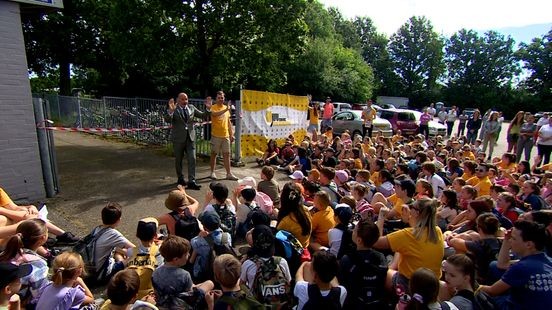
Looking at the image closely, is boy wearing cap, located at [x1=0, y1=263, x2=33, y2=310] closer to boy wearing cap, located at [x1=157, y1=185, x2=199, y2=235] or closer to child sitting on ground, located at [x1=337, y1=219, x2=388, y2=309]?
boy wearing cap, located at [x1=157, y1=185, x2=199, y2=235]

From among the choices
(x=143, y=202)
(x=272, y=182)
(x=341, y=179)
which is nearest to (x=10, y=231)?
(x=143, y=202)

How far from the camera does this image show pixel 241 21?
1282cm


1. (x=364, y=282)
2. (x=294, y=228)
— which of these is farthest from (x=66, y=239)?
(x=364, y=282)

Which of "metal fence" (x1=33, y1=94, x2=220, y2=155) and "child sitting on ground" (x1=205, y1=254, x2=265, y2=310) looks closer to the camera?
"child sitting on ground" (x1=205, y1=254, x2=265, y2=310)

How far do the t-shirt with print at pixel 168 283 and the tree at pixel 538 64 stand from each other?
59807 millimetres

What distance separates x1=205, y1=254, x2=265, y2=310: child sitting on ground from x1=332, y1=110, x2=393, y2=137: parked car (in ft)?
52.0

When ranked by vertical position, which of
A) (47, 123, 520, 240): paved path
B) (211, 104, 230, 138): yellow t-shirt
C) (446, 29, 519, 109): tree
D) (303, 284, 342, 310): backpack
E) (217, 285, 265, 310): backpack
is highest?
(446, 29, 519, 109): tree

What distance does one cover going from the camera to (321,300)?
2.81 m

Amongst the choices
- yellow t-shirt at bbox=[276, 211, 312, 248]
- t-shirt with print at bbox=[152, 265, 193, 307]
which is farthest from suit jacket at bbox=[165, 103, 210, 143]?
t-shirt with print at bbox=[152, 265, 193, 307]

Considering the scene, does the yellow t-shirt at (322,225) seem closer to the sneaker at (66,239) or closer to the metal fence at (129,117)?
the sneaker at (66,239)

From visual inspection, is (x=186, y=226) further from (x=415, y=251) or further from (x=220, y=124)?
(x=220, y=124)

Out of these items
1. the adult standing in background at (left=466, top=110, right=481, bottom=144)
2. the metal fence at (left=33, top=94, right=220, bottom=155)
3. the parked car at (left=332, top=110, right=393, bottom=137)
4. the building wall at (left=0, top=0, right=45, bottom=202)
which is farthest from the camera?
the parked car at (left=332, top=110, right=393, bottom=137)

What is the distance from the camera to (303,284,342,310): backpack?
9.20 feet

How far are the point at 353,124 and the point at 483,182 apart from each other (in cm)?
1217
